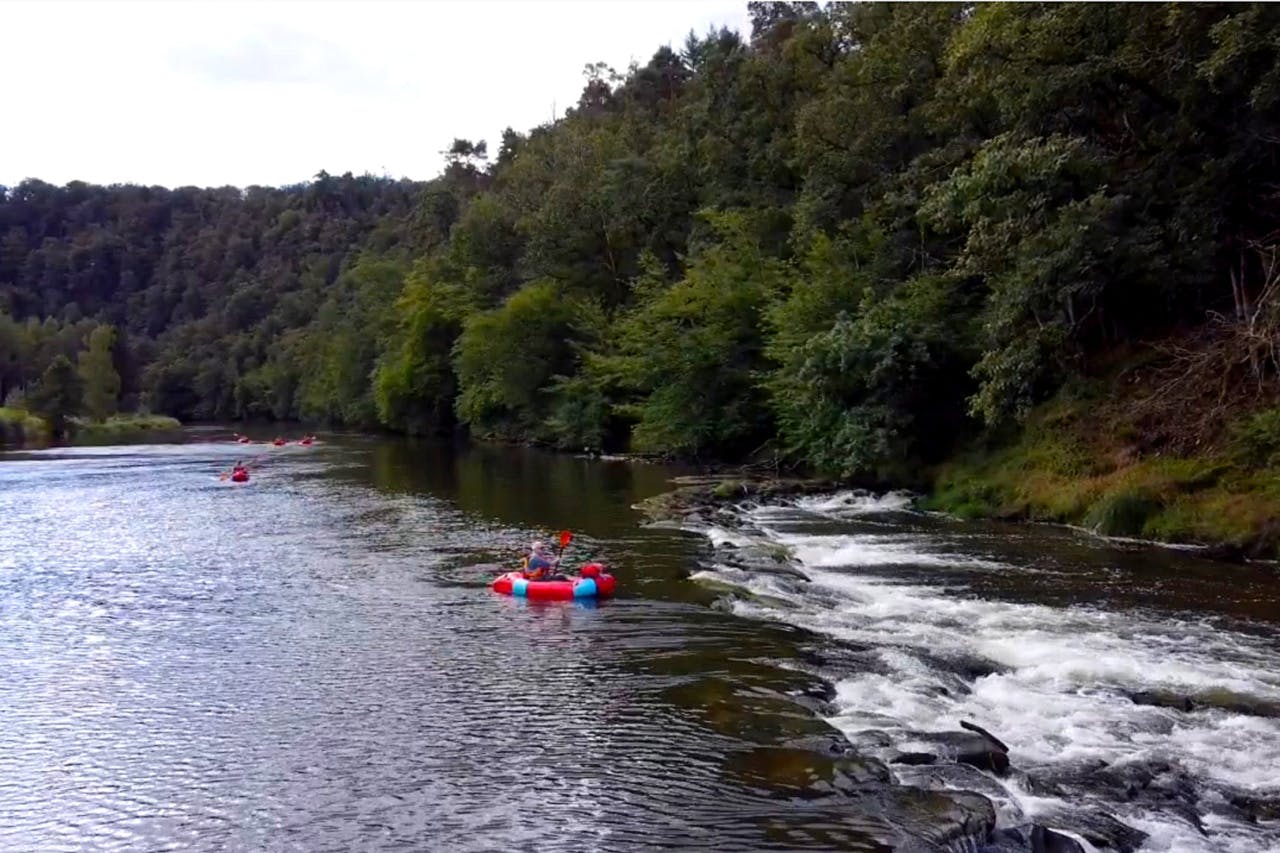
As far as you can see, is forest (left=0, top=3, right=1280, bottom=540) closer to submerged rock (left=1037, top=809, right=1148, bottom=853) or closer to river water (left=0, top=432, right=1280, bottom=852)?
river water (left=0, top=432, right=1280, bottom=852)

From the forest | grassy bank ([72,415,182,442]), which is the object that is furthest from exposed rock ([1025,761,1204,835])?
grassy bank ([72,415,182,442])

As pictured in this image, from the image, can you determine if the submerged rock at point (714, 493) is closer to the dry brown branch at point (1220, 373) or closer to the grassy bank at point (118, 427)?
the dry brown branch at point (1220, 373)

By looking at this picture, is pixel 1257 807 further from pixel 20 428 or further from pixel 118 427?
pixel 118 427

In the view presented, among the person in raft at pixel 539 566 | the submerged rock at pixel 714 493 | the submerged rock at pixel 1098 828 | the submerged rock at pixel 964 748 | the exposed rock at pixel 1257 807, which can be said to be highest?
the submerged rock at pixel 714 493

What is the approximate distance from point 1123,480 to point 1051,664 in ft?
39.1

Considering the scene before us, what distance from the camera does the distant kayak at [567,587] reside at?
1884cm

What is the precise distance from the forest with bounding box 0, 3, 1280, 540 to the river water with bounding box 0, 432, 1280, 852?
6.02 meters

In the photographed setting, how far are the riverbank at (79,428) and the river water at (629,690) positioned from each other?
212 feet

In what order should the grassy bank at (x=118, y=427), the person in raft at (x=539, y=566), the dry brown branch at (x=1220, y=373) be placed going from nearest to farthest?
the person in raft at (x=539, y=566)
the dry brown branch at (x=1220, y=373)
the grassy bank at (x=118, y=427)

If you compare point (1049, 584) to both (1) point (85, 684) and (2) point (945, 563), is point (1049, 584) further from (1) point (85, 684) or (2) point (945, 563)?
(1) point (85, 684)

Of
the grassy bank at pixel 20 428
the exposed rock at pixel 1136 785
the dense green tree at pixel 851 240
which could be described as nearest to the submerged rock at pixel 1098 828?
the exposed rock at pixel 1136 785

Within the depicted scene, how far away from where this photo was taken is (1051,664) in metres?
13.8

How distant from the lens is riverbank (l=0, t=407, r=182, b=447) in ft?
268

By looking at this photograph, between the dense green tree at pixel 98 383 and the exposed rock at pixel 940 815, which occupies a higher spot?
the dense green tree at pixel 98 383
